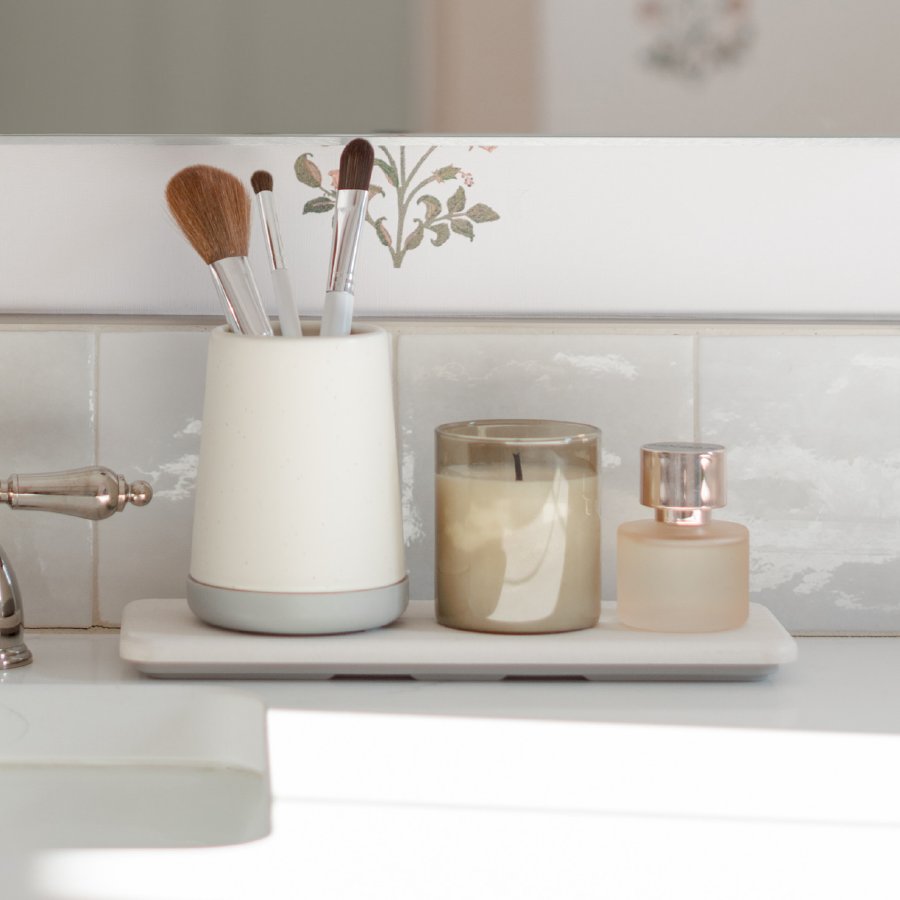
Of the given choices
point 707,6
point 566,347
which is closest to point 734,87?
point 707,6

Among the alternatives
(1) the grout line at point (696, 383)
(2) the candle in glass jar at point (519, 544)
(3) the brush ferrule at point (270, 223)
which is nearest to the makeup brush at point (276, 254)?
(3) the brush ferrule at point (270, 223)

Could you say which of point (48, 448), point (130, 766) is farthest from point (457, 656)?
point (48, 448)

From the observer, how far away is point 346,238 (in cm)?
52

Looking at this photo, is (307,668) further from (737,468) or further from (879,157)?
(879,157)

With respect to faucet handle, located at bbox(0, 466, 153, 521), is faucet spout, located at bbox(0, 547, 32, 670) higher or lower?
lower

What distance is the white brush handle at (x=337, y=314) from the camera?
0.51 m

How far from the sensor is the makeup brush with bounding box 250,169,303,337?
1.72 ft

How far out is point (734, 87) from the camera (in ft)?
1.90

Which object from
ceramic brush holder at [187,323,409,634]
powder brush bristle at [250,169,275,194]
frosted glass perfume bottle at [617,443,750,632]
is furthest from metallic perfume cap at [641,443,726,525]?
powder brush bristle at [250,169,275,194]

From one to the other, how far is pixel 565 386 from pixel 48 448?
29cm

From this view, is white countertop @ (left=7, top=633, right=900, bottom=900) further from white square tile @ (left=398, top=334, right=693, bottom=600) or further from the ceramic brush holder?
white square tile @ (left=398, top=334, right=693, bottom=600)

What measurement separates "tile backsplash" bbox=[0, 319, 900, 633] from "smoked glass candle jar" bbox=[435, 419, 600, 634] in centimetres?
8

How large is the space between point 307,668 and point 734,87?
0.38 metres

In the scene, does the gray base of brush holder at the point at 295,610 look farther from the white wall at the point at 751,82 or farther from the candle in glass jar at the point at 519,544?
the white wall at the point at 751,82
